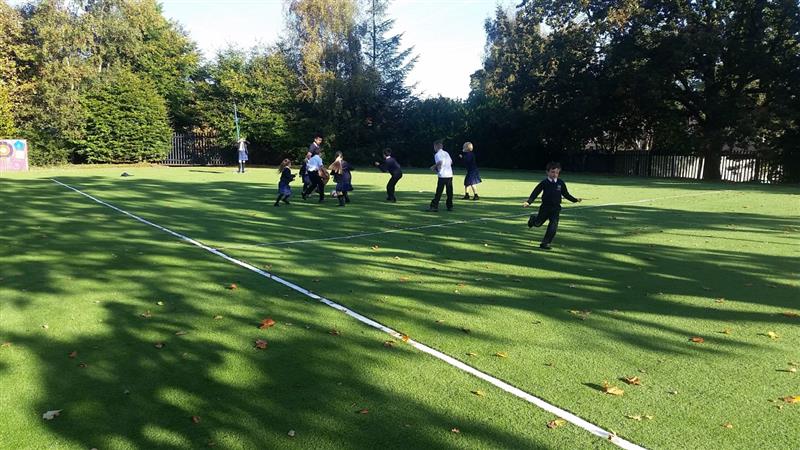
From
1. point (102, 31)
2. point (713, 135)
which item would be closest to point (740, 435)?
point (713, 135)

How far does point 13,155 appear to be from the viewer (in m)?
30.2

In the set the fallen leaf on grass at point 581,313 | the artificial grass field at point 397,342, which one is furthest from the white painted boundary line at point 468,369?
the fallen leaf on grass at point 581,313

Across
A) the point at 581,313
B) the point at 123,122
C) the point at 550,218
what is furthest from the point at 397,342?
the point at 123,122

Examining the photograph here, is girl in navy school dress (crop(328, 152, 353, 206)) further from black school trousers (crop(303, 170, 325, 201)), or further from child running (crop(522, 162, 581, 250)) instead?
child running (crop(522, 162, 581, 250))

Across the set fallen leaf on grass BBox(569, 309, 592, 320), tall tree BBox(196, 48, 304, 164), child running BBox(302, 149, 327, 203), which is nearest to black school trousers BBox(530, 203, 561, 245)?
fallen leaf on grass BBox(569, 309, 592, 320)

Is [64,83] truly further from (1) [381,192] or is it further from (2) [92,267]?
(2) [92,267]

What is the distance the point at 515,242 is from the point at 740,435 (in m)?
6.68

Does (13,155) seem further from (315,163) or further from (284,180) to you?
(315,163)

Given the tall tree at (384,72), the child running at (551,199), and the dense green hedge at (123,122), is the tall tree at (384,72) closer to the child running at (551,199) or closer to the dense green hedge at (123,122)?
the dense green hedge at (123,122)

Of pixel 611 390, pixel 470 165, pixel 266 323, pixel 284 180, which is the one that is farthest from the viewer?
pixel 470 165

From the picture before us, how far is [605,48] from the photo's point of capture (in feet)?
112

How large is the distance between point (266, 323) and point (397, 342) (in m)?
1.34

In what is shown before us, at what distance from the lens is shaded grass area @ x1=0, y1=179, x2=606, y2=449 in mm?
3457

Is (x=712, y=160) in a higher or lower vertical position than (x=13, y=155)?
higher
